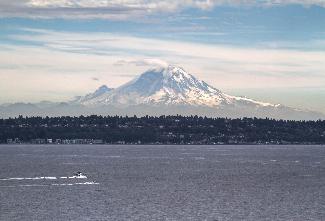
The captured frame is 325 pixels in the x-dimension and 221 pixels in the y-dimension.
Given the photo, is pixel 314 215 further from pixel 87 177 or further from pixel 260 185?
pixel 87 177

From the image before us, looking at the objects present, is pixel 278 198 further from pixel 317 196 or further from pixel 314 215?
pixel 314 215

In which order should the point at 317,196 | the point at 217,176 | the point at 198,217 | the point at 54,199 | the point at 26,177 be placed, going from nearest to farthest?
the point at 198,217
the point at 54,199
the point at 317,196
the point at 26,177
the point at 217,176

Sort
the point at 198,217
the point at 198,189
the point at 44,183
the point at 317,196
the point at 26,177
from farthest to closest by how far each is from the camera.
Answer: the point at 26,177
the point at 44,183
the point at 198,189
the point at 317,196
the point at 198,217

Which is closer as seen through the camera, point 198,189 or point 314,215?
point 314,215

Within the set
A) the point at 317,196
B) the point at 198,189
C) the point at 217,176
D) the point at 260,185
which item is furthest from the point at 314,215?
the point at 217,176

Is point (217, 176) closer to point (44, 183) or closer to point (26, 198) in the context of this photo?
point (44, 183)

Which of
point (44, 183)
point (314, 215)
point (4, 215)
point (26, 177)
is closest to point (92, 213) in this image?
point (4, 215)

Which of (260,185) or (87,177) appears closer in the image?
(260,185)

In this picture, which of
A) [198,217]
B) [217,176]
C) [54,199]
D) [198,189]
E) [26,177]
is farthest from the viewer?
[217,176]

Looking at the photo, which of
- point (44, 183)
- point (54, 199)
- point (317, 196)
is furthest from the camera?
point (44, 183)
